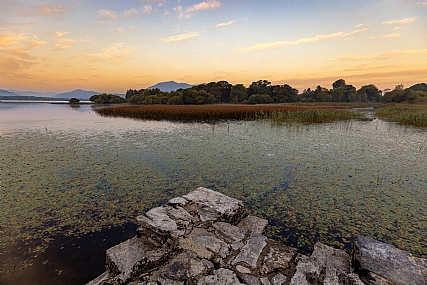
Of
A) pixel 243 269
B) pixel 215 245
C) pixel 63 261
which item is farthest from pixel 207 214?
pixel 63 261

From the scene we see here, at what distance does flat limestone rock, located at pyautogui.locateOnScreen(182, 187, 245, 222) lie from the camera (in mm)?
4311

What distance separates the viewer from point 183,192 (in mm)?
6387

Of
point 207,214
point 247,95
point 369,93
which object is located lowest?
point 207,214

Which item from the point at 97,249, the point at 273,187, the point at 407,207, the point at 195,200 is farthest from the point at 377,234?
the point at 97,249

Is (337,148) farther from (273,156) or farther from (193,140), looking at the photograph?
(193,140)

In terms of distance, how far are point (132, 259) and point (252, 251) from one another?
196 cm

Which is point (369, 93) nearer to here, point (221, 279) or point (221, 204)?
point (221, 204)

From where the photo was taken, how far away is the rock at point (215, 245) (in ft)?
10.6

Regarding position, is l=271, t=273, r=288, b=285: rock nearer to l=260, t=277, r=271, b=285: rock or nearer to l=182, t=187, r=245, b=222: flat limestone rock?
l=260, t=277, r=271, b=285: rock

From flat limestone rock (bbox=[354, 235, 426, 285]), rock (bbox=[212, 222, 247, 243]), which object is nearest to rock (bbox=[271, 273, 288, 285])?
rock (bbox=[212, 222, 247, 243])

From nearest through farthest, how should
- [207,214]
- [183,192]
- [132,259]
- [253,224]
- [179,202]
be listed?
1. [132,259]
2. [207,214]
3. [253,224]
4. [179,202]
5. [183,192]

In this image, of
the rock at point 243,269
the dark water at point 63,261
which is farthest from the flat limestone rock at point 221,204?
the dark water at point 63,261

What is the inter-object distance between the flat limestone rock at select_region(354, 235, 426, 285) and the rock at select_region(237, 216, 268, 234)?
1685 mm

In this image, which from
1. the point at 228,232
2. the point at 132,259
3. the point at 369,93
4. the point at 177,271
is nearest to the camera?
the point at 177,271
